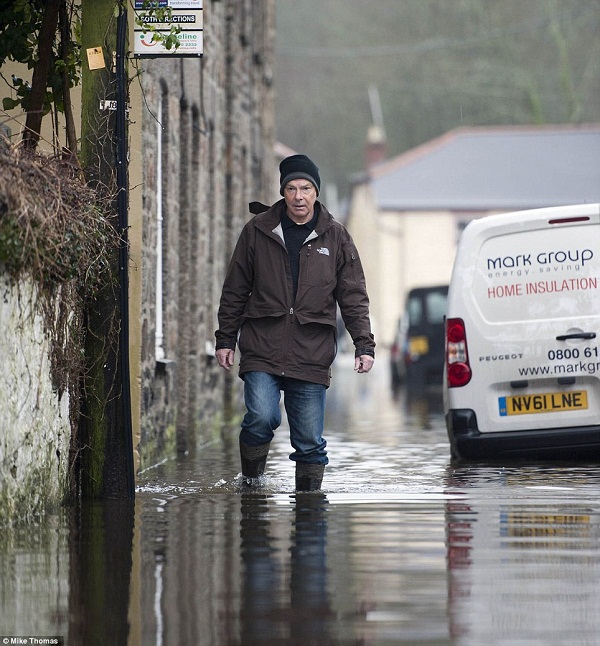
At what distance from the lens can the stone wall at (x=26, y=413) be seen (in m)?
8.82

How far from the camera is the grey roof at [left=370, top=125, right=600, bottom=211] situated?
68.2m

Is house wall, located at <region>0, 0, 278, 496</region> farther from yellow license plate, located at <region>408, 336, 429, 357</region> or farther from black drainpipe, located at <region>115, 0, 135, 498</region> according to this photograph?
yellow license plate, located at <region>408, 336, 429, 357</region>

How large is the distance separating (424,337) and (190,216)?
1801 centimetres

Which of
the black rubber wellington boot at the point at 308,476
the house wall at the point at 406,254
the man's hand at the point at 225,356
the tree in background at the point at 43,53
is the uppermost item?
the house wall at the point at 406,254

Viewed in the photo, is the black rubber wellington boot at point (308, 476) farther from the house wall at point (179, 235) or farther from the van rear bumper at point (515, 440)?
the van rear bumper at point (515, 440)

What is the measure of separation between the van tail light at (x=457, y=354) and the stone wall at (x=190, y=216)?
7.50 ft

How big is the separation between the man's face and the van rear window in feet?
8.81

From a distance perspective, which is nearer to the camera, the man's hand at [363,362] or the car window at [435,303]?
the man's hand at [363,362]

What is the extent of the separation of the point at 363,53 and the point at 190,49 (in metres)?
69.5

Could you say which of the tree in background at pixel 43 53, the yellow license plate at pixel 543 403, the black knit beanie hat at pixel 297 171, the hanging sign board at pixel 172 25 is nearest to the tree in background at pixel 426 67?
the yellow license plate at pixel 543 403

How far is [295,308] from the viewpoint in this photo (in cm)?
1042

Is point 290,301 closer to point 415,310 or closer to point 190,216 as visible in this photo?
point 190,216

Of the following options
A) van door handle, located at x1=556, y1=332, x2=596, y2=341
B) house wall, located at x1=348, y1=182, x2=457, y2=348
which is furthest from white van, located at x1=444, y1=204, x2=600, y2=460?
house wall, located at x1=348, y1=182, x2=457, y2=348

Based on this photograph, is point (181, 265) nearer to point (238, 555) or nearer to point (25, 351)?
point (25, 351)
